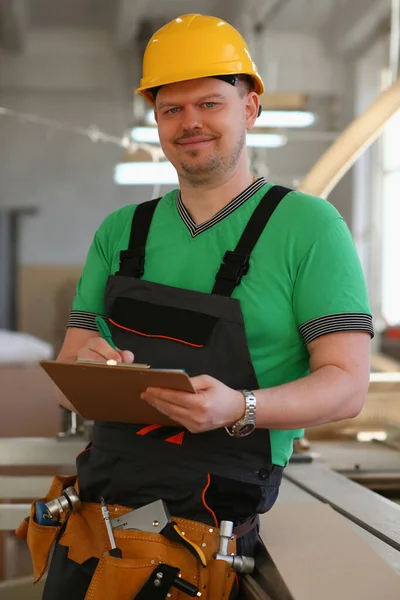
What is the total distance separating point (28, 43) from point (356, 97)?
13.3 feet

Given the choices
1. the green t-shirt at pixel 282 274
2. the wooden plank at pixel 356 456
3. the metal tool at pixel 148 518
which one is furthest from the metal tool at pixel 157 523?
the wooden plank at pixel 356 456

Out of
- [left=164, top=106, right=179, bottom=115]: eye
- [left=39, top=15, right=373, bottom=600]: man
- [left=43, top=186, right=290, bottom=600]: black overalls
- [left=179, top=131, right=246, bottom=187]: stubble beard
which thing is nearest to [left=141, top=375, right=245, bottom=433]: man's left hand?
[left=39, top=15, right=373, bottom=600]: man

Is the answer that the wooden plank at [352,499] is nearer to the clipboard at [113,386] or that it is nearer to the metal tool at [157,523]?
the metal tool at [157,523]

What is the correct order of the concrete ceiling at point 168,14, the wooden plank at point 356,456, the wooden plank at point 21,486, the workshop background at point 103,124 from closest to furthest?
1. the wooden plank at point 21,486
2. the wooden plank at point 356,456
3. the concrete ceiling at point 168,14
4. the workshop background at point 103,124

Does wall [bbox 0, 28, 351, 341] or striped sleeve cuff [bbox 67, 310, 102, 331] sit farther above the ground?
wall [bbox 0, 28, 351, 341]

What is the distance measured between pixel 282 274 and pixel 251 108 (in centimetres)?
40

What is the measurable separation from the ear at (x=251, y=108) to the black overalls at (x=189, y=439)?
0.20 m

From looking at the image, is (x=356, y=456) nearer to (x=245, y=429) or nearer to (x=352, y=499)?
(x=352, y=499)

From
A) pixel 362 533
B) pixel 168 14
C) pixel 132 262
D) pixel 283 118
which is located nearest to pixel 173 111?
pixel 132 262

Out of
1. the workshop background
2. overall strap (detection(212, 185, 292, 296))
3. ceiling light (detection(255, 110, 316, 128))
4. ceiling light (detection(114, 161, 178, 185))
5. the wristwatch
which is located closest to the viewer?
the wristwatch

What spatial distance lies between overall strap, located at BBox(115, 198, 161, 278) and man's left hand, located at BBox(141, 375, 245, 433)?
352 mm

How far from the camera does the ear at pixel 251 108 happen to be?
5.43 feet

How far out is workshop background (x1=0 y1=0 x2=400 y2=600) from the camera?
9.24m

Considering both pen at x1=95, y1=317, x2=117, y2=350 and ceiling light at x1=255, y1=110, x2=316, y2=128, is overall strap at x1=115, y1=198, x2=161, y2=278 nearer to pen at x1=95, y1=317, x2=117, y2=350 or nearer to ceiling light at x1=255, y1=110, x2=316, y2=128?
pen at x1=95, y1=317, x2=117, y2=350
